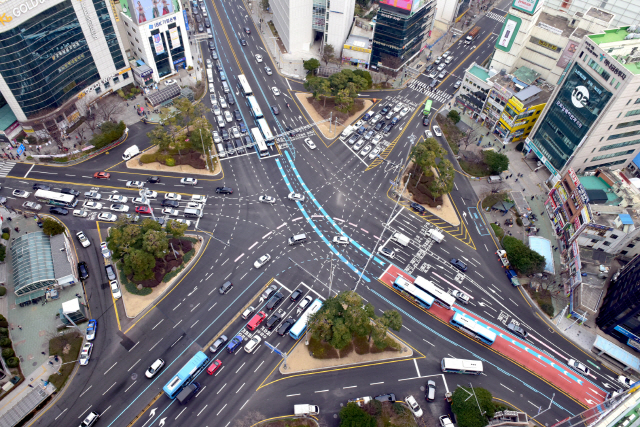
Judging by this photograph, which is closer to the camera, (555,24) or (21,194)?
(21,194)

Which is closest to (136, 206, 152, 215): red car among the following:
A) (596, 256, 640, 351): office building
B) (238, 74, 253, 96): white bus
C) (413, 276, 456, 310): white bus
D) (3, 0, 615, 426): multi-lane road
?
(3, 0, 615, 426): multi-lane road

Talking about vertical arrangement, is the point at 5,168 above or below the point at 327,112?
below

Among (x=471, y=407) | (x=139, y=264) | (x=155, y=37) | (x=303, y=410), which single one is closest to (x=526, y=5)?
(x=471, y=407)

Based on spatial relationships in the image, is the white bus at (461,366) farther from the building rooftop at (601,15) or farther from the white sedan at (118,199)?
the building rooftop at (601,15)

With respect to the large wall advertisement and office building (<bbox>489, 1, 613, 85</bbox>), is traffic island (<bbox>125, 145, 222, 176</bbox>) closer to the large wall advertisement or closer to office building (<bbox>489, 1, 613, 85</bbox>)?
the large wall advertisement

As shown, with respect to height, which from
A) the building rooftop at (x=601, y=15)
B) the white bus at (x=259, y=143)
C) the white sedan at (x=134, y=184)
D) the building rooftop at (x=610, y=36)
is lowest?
the white sedan at (x=134, y=184)

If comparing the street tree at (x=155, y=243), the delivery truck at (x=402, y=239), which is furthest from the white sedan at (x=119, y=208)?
the delivery truck at (x=402, y=239)

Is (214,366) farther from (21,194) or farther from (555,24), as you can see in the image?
(555,24)
